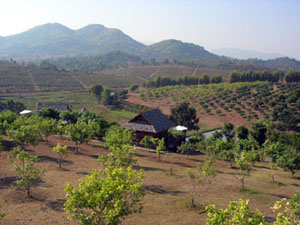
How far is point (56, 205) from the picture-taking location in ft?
62.8

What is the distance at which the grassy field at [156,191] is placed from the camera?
58.6ft

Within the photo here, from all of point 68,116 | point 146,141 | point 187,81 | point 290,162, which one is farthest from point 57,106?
point 187,81

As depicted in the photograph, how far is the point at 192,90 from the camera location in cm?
12125

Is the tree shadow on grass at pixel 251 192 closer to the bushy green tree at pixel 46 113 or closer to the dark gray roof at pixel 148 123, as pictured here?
the dark gray roof at pixel 148 123

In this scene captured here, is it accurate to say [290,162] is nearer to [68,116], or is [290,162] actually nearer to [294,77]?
[68,116]

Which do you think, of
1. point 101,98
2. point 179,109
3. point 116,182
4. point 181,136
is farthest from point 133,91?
point 116,182

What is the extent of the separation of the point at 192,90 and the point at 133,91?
110 feet

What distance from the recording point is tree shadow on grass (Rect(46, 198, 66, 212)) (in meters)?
18.5

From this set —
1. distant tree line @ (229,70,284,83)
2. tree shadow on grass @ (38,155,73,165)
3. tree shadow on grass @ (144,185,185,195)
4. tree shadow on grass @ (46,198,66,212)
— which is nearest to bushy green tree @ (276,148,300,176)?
tree shadow on grass @ (144,185,185,195)

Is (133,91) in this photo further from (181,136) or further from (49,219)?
(49,219)

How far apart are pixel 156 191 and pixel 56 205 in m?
8.99

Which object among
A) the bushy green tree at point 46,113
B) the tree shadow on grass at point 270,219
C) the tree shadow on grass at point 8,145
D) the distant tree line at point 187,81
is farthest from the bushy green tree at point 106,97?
the tree shadow on grass at point 270,219

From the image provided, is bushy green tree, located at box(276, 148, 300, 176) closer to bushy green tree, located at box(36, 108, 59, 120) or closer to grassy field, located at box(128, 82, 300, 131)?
grassy field, located at box(128, 82, 300, 131)

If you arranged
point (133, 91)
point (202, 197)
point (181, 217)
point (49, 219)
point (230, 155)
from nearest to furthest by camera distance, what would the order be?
point (49, 219), point (181, 217), point (202, 197), point (230, 155), point (133, 91)
